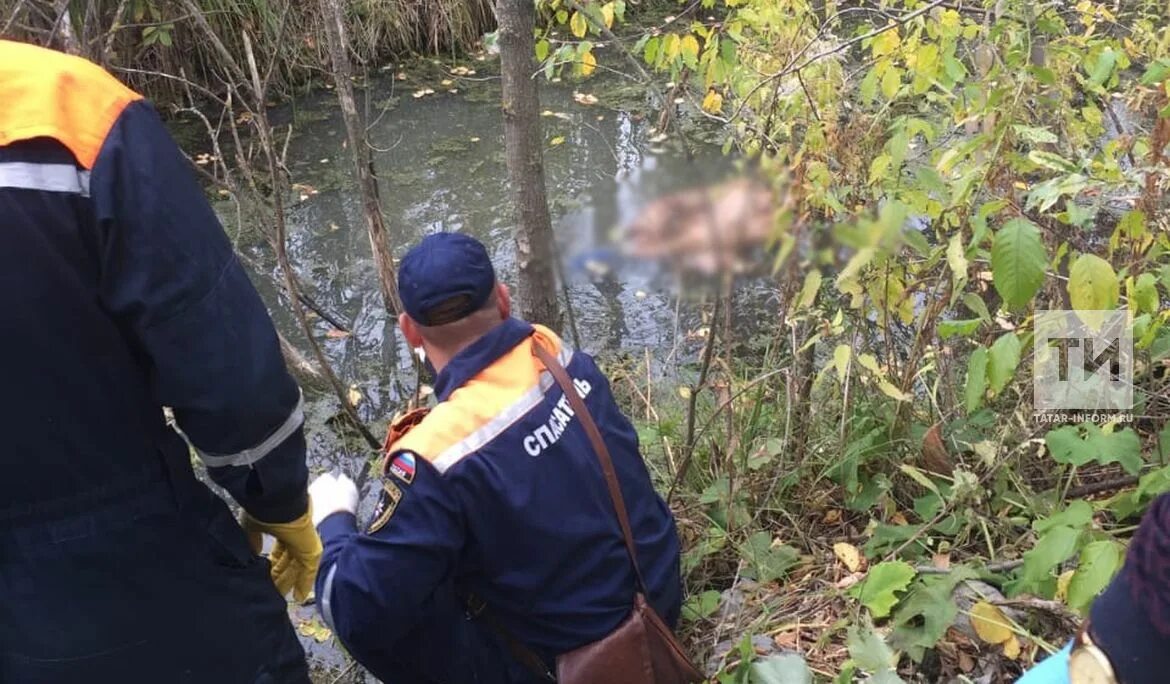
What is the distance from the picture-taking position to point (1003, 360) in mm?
1782

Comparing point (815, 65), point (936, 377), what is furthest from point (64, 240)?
point (936, 377)

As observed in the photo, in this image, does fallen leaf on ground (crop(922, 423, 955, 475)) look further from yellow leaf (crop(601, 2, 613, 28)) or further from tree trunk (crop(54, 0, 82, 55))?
tree trunk (crop(54, 0, 82, 55))

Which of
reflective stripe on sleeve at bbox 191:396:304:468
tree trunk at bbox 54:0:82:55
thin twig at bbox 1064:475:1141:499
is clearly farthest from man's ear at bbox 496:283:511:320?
tree trunk at bbox 54:0:82:55

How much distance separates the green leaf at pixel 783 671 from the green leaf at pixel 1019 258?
2.90 feet

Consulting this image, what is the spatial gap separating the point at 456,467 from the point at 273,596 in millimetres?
458

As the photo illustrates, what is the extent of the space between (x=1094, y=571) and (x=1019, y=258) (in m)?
0.57

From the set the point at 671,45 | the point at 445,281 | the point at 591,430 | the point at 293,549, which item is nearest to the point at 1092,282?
the point at 591,430

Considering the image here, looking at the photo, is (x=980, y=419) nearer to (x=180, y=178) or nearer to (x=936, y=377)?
(x=936, y=377)

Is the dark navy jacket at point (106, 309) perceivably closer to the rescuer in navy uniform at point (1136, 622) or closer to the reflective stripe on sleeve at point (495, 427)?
the reflective stripe on sleeve at point (495, 427)

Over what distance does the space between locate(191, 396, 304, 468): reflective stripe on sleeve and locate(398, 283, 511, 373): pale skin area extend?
37 centimetres

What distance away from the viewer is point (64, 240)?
4.19 feet

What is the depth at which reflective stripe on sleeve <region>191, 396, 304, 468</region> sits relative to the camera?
1517mm

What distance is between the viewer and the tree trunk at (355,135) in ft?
10.6

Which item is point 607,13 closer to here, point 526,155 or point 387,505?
point 526,155
